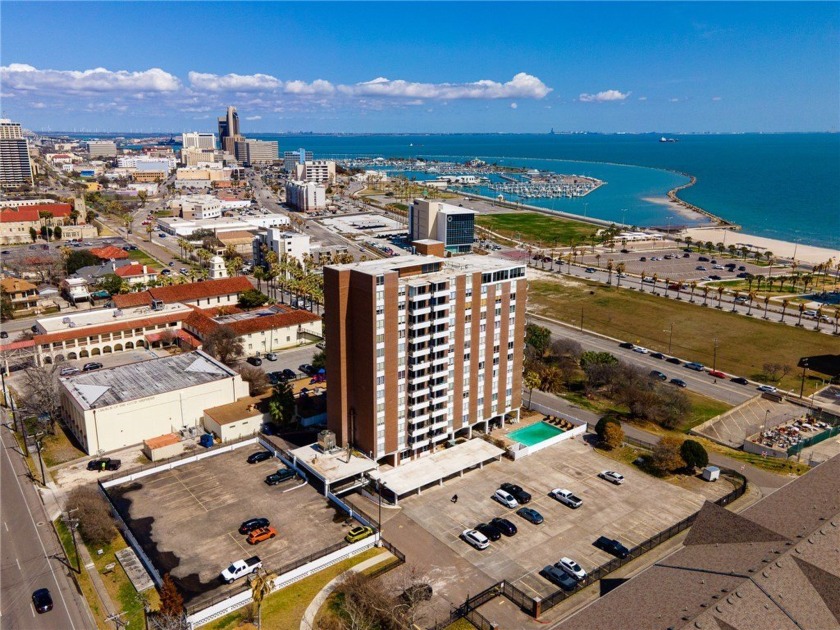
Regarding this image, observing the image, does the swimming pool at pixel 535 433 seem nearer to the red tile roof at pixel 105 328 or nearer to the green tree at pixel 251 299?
the green tree at pixel 251 299

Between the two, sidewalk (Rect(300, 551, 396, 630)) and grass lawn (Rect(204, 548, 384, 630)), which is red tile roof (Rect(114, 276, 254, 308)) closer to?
grass lawn (Rect(204, 548, 384, 630))

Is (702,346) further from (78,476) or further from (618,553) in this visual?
(78,476)

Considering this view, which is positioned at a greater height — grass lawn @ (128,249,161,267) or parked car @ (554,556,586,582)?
grass lawn @ (128,249,161,267)

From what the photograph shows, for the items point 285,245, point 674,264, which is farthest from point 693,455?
point 674,264

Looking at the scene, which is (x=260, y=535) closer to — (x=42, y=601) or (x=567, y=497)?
(x=42, y=601)

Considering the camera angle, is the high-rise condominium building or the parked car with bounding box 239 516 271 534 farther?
the high-rise condominium building

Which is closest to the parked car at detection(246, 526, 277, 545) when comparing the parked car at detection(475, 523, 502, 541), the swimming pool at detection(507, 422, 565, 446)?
the parked car at detection(475, 523, 502, 541)

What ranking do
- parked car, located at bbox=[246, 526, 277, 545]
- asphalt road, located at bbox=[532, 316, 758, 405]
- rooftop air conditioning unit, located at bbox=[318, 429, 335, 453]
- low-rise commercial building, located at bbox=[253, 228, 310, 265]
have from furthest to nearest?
low-rise commercial building, located at bbox=[253, 228, 310, 265], asphalt road, located at bbox=[532, 316, 758, 405], rooftop air conditioning unit, located at bbox=[318, 429, 335, 453], parked car, located at bbox=[246, 526, 277, 545]

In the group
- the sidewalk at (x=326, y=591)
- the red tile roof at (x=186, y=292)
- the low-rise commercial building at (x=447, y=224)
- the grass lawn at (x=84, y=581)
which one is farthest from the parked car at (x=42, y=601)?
the low-rise commercial building at (x=447, y=224)
